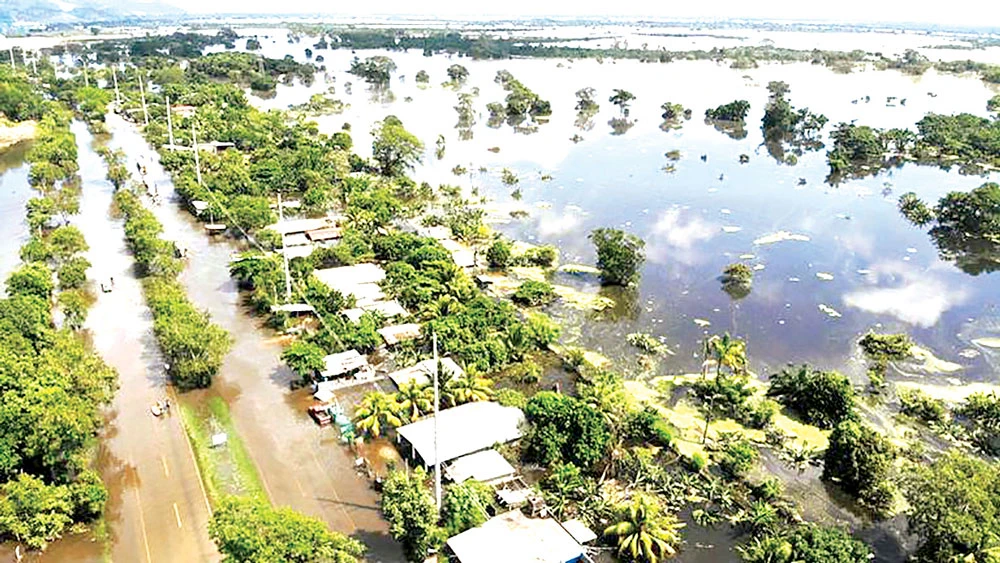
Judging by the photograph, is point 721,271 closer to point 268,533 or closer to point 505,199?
point 505,199

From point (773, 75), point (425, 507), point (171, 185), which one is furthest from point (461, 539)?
point (773, 75)

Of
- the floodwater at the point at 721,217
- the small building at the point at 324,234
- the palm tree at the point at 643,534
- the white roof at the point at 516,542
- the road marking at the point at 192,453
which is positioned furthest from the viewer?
the small building at the point at 324,234

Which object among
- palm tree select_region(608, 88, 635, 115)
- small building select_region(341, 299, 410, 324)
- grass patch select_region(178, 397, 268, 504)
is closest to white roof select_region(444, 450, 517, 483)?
grass patch select_region(178, 397, 268, 504)

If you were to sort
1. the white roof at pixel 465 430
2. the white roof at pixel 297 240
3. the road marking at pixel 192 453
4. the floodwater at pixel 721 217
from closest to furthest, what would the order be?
the road marking at pixel 192 453
the white roof at pixel 465 430
the floodwater at pixel 721 217
the white roof at pixel 297 240

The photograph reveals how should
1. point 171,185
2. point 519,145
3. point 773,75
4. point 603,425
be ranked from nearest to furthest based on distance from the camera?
point 603,425 → point 171,185 → point 519,145 → point 773,75

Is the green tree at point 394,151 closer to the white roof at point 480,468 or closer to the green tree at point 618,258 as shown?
the green tree at point 618,258

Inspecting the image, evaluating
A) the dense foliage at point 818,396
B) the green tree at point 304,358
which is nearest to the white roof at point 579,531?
the dense foliage at point 818,396

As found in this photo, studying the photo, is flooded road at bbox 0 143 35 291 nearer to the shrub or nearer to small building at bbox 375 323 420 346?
small building at bbox 375 323 420 346
